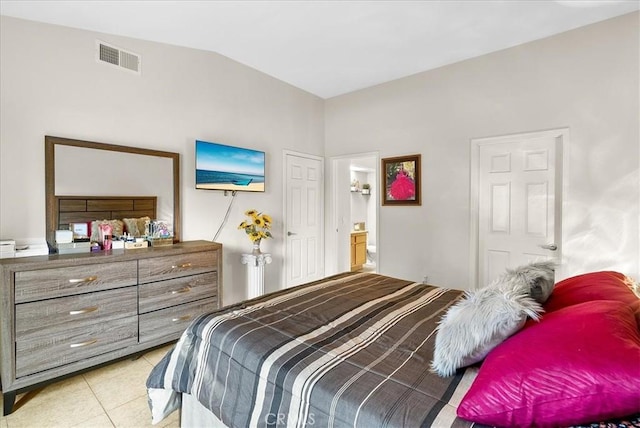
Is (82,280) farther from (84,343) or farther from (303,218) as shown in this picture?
(303,218)

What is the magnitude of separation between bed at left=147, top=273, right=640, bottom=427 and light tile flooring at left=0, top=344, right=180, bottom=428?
1.39ft

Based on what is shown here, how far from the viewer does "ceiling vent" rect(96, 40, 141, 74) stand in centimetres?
257

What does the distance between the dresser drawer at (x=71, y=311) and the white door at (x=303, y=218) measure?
2.11m

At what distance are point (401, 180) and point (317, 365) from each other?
3075mm

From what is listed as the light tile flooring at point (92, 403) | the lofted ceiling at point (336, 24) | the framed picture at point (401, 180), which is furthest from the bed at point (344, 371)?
the lofted ceiling at point (336, 24)

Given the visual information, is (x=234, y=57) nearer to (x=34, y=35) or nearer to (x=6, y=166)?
(x=34, y=35)

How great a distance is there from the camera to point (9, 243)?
204 cm

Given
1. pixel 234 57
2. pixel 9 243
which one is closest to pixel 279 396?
pixel 9 243

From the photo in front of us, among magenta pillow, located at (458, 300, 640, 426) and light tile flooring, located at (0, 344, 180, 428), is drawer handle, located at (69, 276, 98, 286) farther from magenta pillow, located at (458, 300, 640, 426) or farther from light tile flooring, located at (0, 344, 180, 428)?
magenta pillow, located at (458, 300, 640, 426)

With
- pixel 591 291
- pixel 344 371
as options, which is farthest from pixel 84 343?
pixel 591 291

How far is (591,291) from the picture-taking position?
4.32ft

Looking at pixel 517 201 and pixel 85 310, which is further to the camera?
pixel 517 201

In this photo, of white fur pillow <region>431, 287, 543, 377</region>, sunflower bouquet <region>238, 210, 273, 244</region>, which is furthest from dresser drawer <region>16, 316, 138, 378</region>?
white fur pillow <region>431, 287, 543, 377</region>

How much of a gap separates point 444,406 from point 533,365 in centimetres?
28
